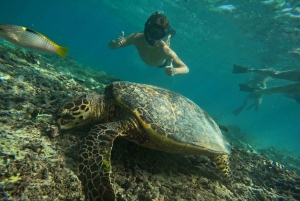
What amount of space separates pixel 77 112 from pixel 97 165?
1100mm

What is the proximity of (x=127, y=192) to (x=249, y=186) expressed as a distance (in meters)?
3.45

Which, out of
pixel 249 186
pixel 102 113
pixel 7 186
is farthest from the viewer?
pixel 249 186

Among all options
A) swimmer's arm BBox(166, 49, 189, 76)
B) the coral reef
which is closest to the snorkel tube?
swimmer's arm BBox(166, 49, 189, 76)

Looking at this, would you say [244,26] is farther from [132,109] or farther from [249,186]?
[132,109]

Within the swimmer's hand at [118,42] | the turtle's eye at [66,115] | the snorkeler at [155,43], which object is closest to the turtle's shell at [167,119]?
the turtle's eye at [66,115]

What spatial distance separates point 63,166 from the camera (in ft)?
6.86

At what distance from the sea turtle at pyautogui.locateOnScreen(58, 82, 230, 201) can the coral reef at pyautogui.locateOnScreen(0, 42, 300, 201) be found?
25 centimetres

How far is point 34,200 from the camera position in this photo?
156cm

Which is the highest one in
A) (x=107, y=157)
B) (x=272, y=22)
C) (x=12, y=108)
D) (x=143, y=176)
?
(x=272, y=22)

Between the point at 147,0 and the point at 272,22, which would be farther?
the point at 147,0

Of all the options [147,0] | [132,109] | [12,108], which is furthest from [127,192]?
[147,0]

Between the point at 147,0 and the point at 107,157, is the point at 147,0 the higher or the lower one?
the higher one

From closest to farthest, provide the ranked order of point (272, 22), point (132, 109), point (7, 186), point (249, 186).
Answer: point (7, 186) → point (132, 109) → point (249, 186) → point (272, 22)

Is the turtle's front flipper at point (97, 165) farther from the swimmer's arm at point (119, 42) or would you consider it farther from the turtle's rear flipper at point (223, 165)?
the swimmer's arm at point (119, 42)
